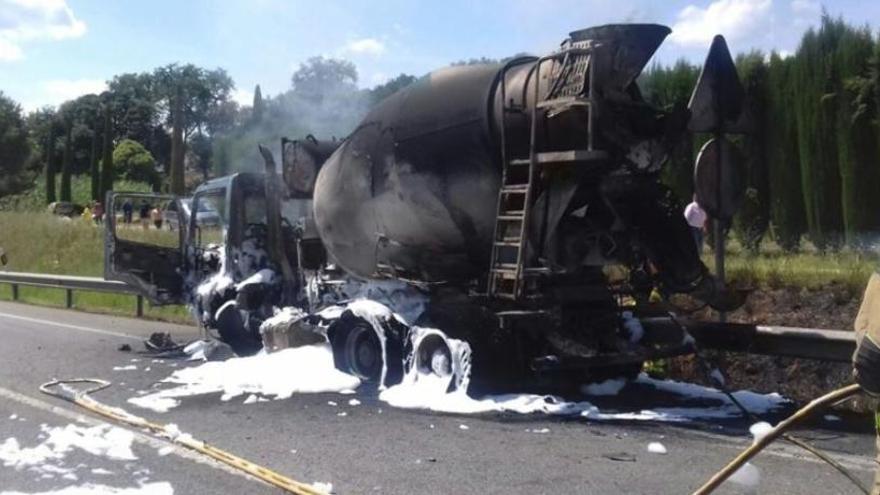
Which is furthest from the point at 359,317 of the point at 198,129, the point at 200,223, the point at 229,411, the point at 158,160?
the point at 158,160

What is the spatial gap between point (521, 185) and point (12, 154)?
6841 cm

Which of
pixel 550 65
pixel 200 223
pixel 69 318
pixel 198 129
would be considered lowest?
pixel 69 318

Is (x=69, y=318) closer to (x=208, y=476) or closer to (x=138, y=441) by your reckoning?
(x=138, y=441)

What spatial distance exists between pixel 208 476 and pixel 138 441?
119 centimetres

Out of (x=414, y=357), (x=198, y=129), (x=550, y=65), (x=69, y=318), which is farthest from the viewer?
(x=198, y=129)

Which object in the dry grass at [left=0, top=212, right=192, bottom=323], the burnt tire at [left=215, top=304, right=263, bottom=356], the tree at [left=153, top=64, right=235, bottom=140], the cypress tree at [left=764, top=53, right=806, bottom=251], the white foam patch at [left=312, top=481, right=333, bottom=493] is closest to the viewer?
the white foam patch at [left=312, top=481, right=333, bottom=493]

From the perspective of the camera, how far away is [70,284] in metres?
19.9

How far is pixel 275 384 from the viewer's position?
9438mm

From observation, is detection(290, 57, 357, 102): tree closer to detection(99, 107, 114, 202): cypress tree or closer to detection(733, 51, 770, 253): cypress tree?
detection(733, 51, 770, 253): cypress tree

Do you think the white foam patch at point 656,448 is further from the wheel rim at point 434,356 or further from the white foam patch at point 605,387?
the wheel rim at point 434,356

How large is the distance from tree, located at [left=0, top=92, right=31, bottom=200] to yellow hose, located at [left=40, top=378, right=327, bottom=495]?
63.6 m

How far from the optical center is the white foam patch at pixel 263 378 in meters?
9.11

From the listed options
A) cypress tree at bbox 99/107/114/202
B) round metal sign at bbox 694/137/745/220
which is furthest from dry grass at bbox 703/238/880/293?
cypress tree at bbox 99/107/114/202

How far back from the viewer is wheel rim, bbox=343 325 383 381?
941 cm
